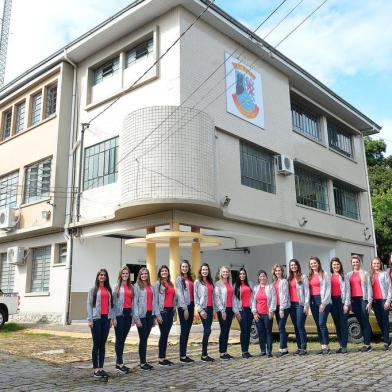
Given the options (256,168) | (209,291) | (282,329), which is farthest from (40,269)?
(282,329)

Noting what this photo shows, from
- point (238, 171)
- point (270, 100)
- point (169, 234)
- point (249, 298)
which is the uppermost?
point (270, 100)

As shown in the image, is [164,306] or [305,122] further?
[305,122]

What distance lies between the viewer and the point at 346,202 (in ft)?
79.3

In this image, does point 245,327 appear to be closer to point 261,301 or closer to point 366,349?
point 261,301

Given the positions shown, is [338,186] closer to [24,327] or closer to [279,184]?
[279,184]

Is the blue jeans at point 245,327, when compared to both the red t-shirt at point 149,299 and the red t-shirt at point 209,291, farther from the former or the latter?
the red t-shirt at point 149,299

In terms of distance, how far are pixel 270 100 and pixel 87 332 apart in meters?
11.4

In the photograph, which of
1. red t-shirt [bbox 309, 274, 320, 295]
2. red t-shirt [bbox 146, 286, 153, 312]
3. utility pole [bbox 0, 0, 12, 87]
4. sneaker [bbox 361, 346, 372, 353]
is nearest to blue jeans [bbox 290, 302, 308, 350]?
red t-shirt [bbox 309, 274, 320, 295]

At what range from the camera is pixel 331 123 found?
2450 centimetres

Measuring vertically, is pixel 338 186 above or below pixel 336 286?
above

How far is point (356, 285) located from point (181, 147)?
273 inches

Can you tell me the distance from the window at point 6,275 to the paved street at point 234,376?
12.3 meters

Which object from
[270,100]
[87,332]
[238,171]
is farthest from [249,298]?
[270,100]

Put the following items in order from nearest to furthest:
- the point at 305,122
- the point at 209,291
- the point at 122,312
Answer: the point at 122,312 → the point at 209,291 → the point at 305,122
